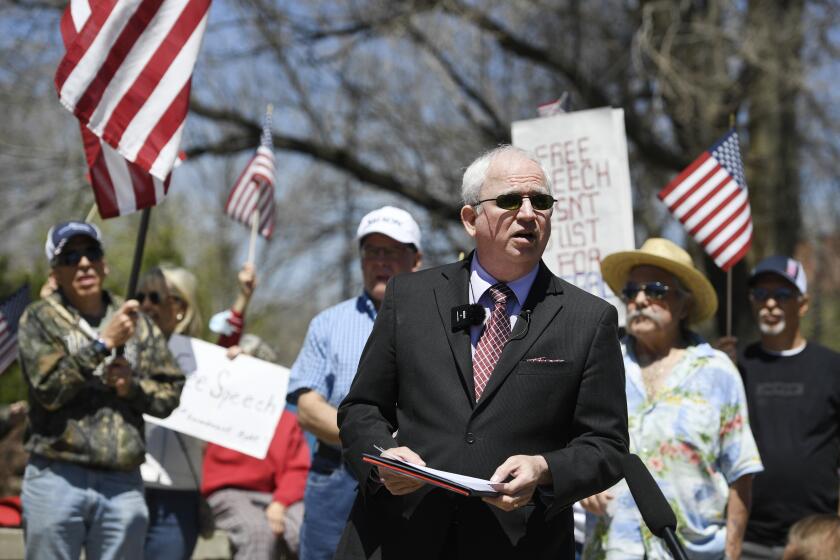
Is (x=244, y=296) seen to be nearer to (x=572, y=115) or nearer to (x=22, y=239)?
(x=572, y=115)

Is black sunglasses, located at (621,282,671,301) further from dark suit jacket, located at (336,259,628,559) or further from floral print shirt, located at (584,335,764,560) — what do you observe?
dark suit jacket, located at (336,259,628,559)

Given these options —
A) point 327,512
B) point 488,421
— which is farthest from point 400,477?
point 327,512

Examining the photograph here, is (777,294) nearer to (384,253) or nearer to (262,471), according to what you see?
(384,253)

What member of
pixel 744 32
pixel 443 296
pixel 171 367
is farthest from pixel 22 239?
pixel 443 296

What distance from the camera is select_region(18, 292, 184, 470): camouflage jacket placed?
5.14 meters

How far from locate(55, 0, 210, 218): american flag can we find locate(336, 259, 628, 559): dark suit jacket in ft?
8.09

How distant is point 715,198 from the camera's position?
6922 millimetres

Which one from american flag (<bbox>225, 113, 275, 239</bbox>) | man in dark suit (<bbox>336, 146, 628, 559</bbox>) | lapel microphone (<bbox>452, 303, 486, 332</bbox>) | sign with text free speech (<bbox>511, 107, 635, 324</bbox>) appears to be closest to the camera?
man in dark suit (<bbox>336, 146, 628, 559</bbox>)

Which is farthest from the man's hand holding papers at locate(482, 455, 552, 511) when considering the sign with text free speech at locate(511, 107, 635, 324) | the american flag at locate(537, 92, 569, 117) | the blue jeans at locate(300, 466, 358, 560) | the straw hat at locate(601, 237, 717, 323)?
the american flag at locate(537, 92, 569, 117)

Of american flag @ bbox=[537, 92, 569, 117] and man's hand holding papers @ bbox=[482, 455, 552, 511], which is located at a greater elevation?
american flag @ bbox=[537, 92, 569, 117]

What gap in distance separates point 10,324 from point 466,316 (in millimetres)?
4203

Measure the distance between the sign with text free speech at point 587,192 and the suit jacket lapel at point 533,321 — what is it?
2.85 meters

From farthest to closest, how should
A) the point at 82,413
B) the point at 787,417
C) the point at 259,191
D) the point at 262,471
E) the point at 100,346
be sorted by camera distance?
the point at 259,191 < the point at 262,471 < the point at 787,417 < the point at 82,413 < the point at 100,346

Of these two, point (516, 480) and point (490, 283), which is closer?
point (516, 480)
